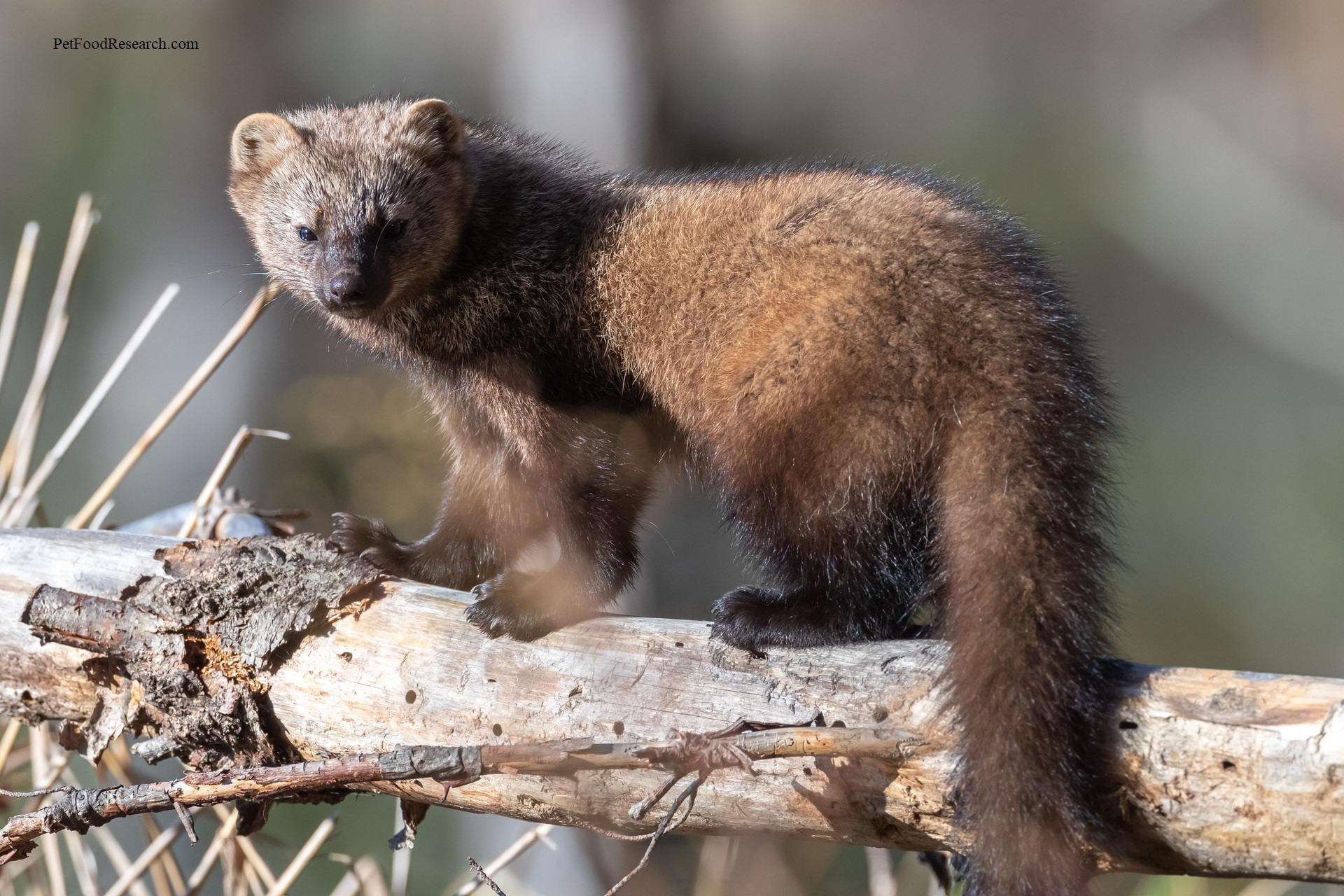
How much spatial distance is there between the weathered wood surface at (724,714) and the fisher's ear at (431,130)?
124 cm

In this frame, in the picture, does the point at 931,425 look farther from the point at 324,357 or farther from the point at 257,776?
the point at 324,357

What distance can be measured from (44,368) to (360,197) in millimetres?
1200

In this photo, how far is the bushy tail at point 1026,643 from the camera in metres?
1.86

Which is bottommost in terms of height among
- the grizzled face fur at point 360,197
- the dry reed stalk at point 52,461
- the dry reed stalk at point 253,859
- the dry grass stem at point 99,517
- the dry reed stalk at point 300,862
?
the dry reed stalk at point 253,859

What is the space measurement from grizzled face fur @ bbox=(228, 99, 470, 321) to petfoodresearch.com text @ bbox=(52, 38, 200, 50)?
14.0 feet

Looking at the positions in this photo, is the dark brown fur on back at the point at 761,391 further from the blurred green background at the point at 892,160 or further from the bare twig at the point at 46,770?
the blurred green background at the point at 892,160

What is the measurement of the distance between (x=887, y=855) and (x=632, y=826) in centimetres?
138

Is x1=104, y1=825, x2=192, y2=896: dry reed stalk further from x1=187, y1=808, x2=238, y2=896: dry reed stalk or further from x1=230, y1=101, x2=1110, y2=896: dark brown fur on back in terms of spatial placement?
x1=230, y1=101, x2=1110, y2=896: dark brown fur on back

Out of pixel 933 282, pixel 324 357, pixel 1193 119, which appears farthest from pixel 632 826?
pixel 1193 119

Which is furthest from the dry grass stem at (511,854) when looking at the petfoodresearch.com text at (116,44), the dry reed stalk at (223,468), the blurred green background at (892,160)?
the petfoodresearch.com text at (116,44)

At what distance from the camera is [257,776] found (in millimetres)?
1979

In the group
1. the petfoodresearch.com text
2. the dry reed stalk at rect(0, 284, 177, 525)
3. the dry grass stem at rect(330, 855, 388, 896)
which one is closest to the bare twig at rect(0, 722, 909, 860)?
the dry grass stem at rect(330, 855, 388, 896)

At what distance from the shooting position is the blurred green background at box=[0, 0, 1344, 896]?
7.01 metres

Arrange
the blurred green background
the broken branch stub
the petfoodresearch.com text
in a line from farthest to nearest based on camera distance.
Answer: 1. the blurred green background
2. the petfoodresearch.com text
3. the broken branch stub
